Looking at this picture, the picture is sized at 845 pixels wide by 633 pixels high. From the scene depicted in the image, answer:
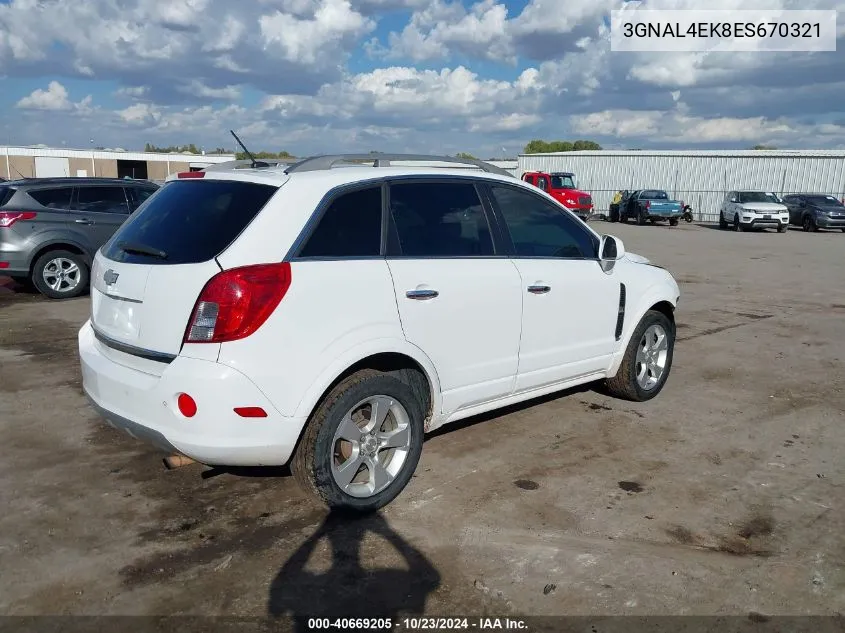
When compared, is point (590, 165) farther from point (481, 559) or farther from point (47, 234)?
point (481, 559)

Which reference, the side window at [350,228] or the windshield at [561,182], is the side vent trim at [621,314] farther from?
the windshield at [561,182]

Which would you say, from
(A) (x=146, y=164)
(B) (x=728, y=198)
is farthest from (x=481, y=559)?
(A) (x=146, y=164)

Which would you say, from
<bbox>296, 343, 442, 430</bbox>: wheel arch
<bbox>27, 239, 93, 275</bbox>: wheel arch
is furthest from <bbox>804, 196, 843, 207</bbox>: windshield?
<bbox>296, 343, 442, 430</bbox>: wheel arch

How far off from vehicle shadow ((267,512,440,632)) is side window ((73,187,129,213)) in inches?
356

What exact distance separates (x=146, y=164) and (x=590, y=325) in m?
62.4

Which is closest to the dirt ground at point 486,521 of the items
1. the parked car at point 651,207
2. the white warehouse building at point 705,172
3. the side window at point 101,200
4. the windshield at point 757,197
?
the side window at point 101,200

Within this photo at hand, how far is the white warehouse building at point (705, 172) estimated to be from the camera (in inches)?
1464

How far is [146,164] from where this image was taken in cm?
6084

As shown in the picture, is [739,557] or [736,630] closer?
[736,630]

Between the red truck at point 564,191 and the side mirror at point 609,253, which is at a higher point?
the red truck at point 564,191

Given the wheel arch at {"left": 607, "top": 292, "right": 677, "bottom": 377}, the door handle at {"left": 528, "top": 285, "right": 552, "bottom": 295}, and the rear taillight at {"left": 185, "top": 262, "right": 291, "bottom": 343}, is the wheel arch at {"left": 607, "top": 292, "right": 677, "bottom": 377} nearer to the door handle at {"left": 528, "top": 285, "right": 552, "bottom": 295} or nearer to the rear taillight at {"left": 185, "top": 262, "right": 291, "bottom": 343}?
the door handle at {"left": 528, "top": 285, "right": 552, "bottom": 295}

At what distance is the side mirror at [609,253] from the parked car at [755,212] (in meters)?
26.4

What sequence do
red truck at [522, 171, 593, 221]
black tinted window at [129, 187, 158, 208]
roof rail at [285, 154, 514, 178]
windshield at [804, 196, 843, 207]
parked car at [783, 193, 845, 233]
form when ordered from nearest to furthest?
1. roof rail at [285, 154, 514, 178]
2. black tinted window at [129, 187, 158, 208]
3. parked car at [783, 193, 845, 233]
4. windshield at [804, 196, 843, 207]
5. red truck at [522, 171, 593, 221]

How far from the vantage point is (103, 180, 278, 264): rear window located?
3516 millimetres
